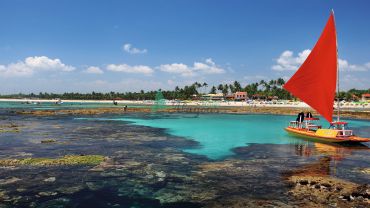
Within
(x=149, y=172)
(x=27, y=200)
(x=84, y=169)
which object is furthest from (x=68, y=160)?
(x=27, y=200)

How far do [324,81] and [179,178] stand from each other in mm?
19498

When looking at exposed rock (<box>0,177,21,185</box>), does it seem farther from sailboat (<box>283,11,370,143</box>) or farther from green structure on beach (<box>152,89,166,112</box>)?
green structure on beach (<box>152,89,166,112</box>)

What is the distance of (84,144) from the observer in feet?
98.9

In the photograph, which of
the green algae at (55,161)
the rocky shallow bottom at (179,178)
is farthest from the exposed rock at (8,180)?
the green algae at (55,161)

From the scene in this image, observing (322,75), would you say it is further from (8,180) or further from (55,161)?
(8,180)

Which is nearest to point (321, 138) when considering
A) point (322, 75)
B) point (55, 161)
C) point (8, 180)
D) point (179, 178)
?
point (322, 75)

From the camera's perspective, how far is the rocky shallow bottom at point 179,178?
46.6 feet

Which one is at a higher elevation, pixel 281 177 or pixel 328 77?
pixel 328 77

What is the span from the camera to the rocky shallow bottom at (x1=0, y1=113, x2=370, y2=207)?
1421 cm

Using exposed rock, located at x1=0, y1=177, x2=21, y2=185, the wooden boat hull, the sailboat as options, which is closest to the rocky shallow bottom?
exposed rock, located at x1=0, y1=177, x2=21, y2=185

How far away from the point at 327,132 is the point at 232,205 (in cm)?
2158

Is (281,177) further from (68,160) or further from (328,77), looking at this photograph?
(328,77)

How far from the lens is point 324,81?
3088cm

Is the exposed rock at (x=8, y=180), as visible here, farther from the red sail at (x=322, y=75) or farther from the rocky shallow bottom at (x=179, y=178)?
the red sail at (x=322, y=75)
